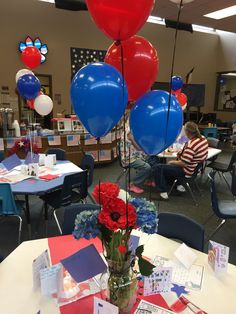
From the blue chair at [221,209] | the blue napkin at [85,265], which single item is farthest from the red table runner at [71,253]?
the blue chair at [221,209]

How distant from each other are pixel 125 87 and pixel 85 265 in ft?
2.85

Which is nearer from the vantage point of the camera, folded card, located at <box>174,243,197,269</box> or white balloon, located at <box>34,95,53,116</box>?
folded card, located at <box>174,243,197,269</box>

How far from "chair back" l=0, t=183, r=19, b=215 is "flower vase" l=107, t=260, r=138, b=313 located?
174 centimetres

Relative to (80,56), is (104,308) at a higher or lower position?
lower

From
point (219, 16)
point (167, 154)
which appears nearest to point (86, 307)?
point (167, 154)

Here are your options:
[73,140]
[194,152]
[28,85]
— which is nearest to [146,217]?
[194,152]

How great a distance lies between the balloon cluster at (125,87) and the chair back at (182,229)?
663 millimetres

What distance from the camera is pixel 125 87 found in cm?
126

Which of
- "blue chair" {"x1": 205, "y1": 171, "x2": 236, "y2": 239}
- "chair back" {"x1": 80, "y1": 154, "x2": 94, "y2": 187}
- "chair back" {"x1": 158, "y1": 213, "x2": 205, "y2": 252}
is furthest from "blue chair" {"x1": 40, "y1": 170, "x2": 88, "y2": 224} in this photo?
"blue chair" {"x1": 205, "y1": 171, "x2": 236, "y2": 239}

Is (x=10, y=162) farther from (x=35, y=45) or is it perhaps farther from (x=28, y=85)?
(x=35, y=45)

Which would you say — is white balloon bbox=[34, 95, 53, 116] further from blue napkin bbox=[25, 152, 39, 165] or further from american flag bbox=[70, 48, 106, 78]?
american flag bbox=[70, 48, 106, 78]

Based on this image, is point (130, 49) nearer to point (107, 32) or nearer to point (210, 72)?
point (107, 32)

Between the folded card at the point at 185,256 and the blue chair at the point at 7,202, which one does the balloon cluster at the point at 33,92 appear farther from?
the folded card at the point at 185,256

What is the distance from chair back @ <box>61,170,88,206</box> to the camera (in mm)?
2900
